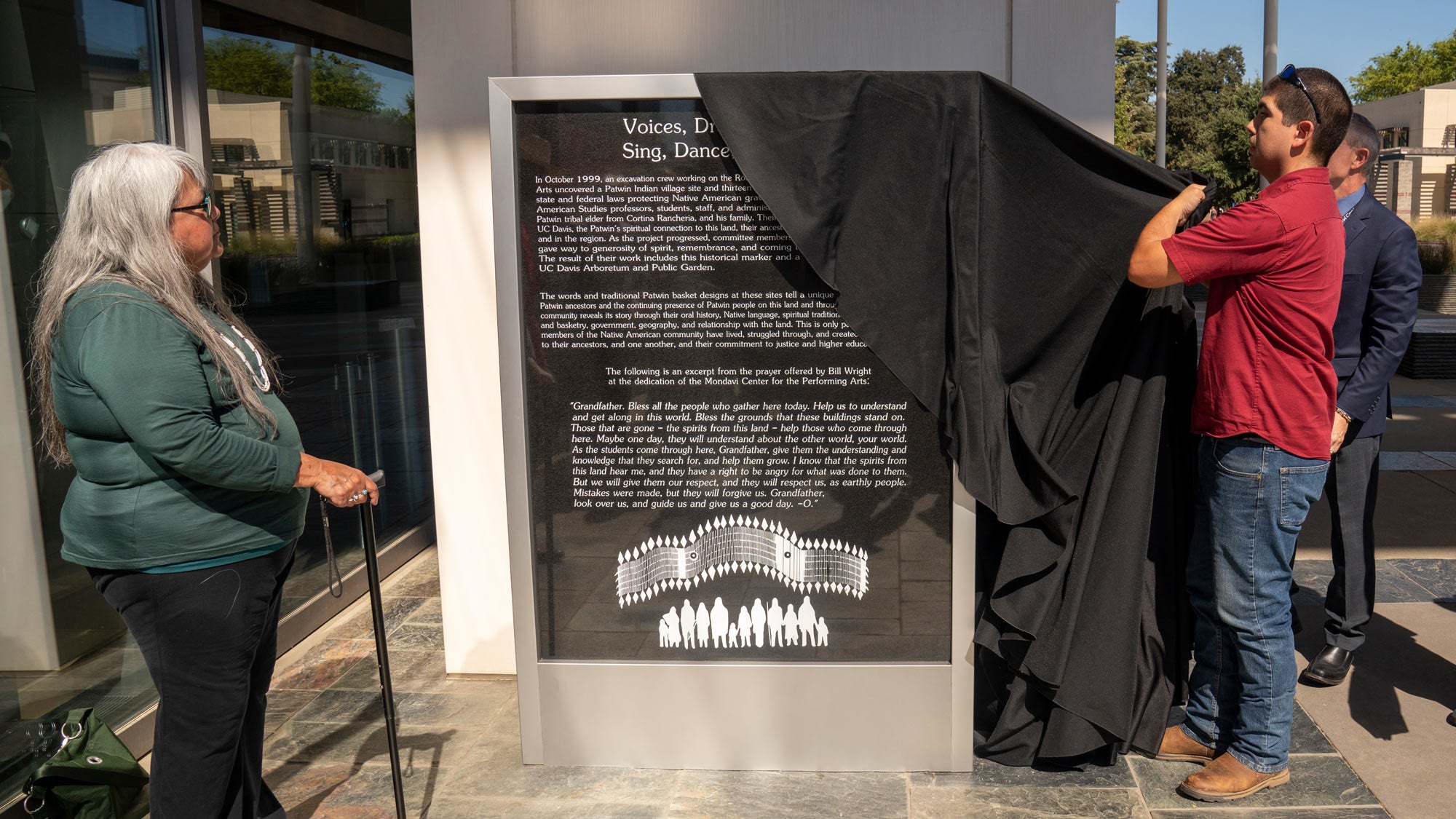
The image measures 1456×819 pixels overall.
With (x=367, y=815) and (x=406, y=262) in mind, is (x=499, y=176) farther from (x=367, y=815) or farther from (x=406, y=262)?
(x=406, y=262)

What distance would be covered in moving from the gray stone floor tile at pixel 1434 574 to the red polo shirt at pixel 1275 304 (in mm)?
2841

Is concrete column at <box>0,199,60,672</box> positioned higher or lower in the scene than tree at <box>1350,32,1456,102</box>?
lower

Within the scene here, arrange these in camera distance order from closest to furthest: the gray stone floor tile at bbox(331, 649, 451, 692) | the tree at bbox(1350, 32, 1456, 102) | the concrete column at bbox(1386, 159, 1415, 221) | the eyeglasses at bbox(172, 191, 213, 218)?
the eyeglasses at bbox(172, 191, 213, 218), the gray stone floor tile at bbox(331, 649, 451, 692), the concrete column at bbox(1386, 159, 1415, 221), the tree at bbox(1350, 32, 1456, 102)

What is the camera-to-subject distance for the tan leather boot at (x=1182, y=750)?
367cm

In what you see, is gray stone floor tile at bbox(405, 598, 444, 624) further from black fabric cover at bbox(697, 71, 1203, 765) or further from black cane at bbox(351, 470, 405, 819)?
black fabric cover at bbox(697, 71, 1203, 765)

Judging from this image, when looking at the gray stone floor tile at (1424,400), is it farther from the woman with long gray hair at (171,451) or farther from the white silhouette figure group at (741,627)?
the woman with long gray hair at (171,451)

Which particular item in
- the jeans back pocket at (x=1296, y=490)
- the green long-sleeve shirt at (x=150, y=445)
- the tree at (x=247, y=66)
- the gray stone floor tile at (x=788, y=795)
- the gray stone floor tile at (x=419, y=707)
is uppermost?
the tree at (x=247, y=66)

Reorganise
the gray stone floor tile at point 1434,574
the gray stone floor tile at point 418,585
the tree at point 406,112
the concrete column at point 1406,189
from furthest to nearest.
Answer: the concrete column at point 1406,189, the tree at point 406,112, the gray stone floor tile at point 418,585, the gray stone floor tile at point 1434,574

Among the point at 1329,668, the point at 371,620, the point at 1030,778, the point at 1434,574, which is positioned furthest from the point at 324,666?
the point at 1434,574

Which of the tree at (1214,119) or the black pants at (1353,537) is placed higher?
the tree at (1214,119)

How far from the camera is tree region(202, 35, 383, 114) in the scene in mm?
4855

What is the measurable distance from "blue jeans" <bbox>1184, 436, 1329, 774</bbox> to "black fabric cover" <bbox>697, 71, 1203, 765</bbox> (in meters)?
0.21

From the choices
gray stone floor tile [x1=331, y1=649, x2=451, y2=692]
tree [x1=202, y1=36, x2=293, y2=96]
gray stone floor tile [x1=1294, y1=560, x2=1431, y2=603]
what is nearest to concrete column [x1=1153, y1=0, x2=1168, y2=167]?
gray stone floor tile [x1=1294, y1=560, x2=1431, y2=603]

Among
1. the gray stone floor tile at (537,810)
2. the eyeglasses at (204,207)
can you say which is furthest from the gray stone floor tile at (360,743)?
the eyeglasses at (204,207)
